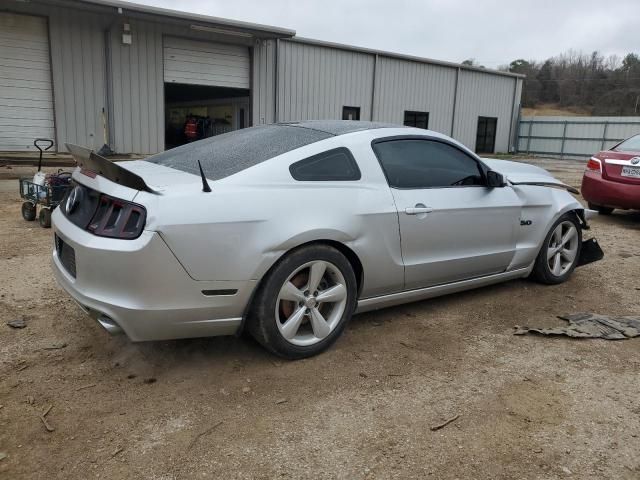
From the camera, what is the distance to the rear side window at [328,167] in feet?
10.7

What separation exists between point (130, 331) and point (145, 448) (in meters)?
0.63

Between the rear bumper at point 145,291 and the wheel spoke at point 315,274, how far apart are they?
1.35 feet

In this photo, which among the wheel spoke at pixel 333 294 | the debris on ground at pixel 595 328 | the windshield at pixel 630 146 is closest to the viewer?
the wheel spoke at pixel 333 294

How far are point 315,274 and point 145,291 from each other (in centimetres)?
100

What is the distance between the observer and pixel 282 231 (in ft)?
9.89

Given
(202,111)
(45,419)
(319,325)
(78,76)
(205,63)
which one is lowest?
(45,419)

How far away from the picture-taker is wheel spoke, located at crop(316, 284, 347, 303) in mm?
3271

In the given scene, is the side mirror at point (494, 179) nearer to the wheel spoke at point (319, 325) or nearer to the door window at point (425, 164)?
the door window at point (425, 164)

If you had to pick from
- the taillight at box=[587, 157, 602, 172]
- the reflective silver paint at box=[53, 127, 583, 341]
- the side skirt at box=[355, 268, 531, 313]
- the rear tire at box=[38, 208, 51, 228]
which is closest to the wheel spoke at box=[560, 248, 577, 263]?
the side skirt at box=[355, 268, 531, 313]

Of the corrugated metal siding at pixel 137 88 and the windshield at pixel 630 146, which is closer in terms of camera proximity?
the windshield at pixel 630 146

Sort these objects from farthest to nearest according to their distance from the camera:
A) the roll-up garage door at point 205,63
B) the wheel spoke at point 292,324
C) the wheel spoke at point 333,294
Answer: the roll-up garage door at point 205,63, the wheel spoke at point 333,294, the wheel spoke at point 292,324

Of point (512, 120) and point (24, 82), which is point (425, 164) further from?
point (512, 120)

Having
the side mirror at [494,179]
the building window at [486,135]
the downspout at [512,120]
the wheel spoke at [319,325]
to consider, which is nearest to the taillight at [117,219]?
the wheel spoke at [319,325]

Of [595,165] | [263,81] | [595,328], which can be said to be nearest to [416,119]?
[263,81]
